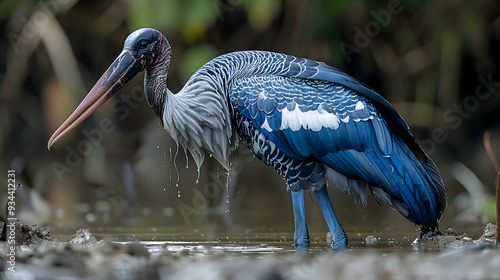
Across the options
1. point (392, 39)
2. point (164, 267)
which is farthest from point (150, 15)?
point (164, 267)

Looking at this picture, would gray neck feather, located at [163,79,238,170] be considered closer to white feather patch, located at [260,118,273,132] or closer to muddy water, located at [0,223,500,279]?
white feather patch, located at [260,118,273,132]

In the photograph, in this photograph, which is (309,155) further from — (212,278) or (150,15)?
(150,15)

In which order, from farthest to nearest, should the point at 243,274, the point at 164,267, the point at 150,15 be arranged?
the point at 150,15 < the point at 164,267 < the point at 243,274

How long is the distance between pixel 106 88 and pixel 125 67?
0.19 meters

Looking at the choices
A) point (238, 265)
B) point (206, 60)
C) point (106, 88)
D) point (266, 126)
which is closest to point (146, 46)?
point (106, 88)

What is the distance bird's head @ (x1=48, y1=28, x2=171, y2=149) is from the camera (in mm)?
5836

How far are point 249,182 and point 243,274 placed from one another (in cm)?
795

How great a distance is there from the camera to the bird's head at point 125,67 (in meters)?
5.84

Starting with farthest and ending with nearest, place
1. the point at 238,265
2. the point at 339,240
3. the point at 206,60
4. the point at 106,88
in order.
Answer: the point at 206,60
the point at 106,88
the point at 339,240
the point at 238,265

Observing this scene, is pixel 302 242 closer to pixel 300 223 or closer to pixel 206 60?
pixel 300 223

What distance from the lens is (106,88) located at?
5.88 m

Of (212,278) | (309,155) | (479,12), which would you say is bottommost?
(212,278)

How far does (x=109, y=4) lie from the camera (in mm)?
12414

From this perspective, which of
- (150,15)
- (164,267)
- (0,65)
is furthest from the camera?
(0,65)
